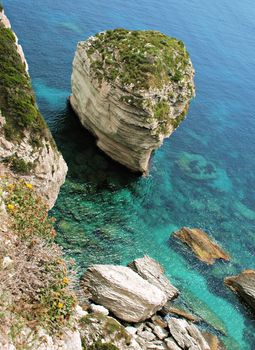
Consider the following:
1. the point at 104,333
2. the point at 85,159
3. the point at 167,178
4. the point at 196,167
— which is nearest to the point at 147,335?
the point at 104,333

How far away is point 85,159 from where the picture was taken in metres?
39.2

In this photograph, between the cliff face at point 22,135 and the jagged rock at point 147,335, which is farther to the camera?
the cliff face at point 22,135

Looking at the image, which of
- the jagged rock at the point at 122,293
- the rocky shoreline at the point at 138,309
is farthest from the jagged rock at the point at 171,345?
the jagged rock at the point at 122,293

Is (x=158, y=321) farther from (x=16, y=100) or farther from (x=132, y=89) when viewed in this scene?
(x=132, y=89)

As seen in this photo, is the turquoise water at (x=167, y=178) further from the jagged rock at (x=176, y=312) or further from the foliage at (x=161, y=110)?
the foliage at (x=161, y=110)

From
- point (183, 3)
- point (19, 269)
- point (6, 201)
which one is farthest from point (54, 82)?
point (183, 3)

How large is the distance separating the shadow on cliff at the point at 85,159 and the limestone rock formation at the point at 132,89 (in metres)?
0.94

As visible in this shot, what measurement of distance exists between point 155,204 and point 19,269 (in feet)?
85.2

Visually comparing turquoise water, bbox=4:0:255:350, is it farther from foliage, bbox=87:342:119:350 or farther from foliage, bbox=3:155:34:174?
foliage, bbox=87:342:119:350

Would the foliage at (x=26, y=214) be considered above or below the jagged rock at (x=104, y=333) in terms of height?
above

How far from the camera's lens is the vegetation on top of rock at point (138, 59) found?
34.7 metres

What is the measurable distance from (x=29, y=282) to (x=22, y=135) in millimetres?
14909

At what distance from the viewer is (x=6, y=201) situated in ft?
52.1

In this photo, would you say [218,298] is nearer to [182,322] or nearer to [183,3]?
[182,322]
